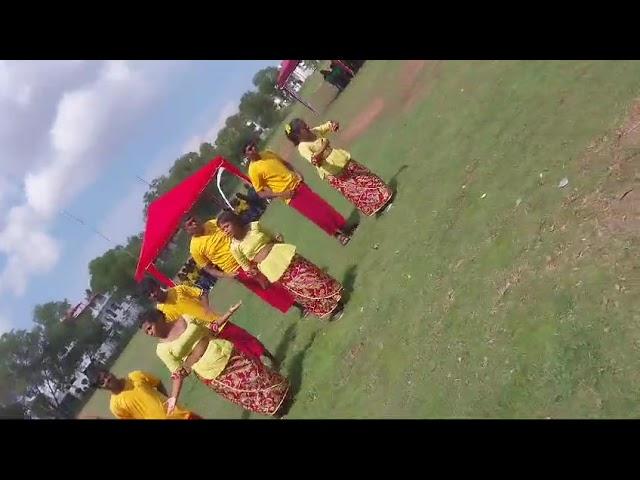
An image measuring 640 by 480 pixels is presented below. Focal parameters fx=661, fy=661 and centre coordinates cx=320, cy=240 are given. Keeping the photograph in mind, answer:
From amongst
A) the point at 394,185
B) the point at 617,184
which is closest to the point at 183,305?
the point at 394,185

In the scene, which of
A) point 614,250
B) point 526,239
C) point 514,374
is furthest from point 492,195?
point 514,374

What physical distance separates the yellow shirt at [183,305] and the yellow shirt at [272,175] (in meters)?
2.29

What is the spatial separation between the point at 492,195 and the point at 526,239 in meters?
1.52

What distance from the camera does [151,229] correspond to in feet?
41.3

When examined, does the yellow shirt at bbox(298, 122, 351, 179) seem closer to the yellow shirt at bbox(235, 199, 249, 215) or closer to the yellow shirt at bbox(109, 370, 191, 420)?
the yellow shirt at bbox(109, 370, 191, 420)

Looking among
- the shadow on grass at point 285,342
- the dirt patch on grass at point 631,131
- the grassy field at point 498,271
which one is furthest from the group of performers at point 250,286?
the dirt patch on grass at point 631,131

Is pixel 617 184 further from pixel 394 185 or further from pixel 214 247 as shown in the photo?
pixel 394 185

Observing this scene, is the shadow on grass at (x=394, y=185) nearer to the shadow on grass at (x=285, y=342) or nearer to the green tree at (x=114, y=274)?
the shadow on grass at (x=285, y=342)

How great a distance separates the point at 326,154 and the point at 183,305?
3.72 meters

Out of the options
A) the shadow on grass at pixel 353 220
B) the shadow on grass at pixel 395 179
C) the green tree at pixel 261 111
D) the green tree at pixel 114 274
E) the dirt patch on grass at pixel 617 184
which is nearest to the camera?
the dirt patch on grass at pixel 617 184

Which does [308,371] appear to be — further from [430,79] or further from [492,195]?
[430,79]

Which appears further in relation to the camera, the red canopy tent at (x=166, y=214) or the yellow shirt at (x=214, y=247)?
the red canopy tent at (x=166, y=214)

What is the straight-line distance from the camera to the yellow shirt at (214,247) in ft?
30.3
